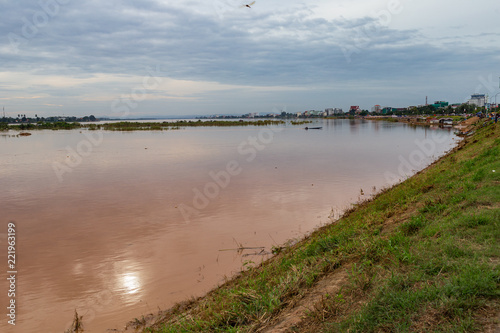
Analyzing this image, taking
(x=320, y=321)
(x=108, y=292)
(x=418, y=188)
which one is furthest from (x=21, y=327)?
(x=418, y=188)

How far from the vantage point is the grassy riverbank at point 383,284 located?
347 centimetres

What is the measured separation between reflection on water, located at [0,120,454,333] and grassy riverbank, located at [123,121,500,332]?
122cm

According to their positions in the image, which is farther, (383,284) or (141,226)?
(141,226)

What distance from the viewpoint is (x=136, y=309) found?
6.16m

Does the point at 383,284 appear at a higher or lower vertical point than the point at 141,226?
higher

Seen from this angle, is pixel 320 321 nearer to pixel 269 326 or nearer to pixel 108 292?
pixel 269 326

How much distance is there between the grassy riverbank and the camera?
11.4ft

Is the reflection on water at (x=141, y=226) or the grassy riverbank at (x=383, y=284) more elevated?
the grassy riverbank at (x=383, y=284)

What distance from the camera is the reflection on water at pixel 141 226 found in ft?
21.7

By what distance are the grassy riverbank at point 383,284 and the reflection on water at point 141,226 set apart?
4.01ft

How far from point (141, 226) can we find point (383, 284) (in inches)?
323

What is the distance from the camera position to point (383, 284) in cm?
416

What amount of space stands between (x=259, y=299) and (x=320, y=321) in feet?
3.79

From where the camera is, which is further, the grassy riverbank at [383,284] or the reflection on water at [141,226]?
the reflection on water at [141,226]
